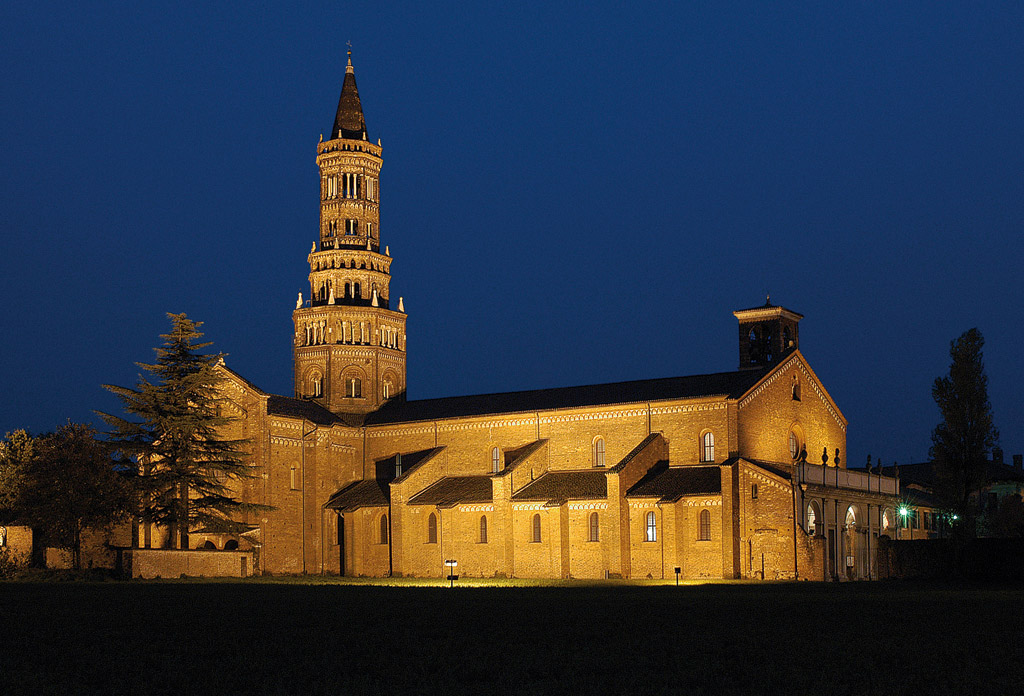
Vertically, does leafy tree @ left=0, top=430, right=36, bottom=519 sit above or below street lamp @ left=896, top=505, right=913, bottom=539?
above

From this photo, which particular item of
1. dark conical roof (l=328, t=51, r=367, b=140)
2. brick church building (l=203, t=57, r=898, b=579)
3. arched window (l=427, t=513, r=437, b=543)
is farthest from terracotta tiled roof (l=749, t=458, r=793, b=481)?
dark conical roof (l=328, t=51, r=367, b=140)

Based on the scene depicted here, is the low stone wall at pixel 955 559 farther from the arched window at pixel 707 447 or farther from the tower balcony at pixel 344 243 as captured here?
the tower balcony at pixel 344 243

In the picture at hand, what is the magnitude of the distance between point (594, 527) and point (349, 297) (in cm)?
2679

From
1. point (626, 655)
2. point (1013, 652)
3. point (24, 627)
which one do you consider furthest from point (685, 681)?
point (24, 627)

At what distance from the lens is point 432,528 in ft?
209

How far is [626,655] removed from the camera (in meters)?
20.1

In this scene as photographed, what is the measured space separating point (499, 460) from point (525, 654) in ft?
151

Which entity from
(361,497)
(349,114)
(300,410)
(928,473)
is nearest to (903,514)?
(361,497)

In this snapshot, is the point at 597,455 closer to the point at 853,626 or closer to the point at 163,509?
the point at 163,509

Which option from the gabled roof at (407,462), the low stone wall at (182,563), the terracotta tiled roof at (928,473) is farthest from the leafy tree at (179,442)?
the terracotta tiled roof at (928,473)

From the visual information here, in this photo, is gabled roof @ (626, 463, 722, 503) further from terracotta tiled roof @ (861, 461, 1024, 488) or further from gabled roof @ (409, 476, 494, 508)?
terracotta tiled roof @ (861, 461, 1024, 488)

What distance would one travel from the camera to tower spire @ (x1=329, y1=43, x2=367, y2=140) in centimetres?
7812

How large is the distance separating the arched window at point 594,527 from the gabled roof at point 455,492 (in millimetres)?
6398

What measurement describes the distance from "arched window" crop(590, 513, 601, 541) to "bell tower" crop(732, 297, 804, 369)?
1432cm
